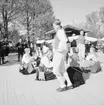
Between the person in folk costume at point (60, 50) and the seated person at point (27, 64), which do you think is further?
the seated person at point (27, 64)

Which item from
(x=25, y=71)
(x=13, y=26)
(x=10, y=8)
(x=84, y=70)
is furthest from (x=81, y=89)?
(x=13, y=26)

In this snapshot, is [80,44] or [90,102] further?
[80,44]

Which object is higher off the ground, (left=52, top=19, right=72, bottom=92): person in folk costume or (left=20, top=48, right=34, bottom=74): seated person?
(left=52, top=19, right=72, bottom=92): person in folk costume

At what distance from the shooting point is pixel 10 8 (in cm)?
2303

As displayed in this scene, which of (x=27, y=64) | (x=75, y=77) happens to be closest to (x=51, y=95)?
(x=75, y=77)

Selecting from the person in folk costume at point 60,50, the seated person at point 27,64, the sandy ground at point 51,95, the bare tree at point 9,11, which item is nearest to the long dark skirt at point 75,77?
the sandy ground at point 51,95

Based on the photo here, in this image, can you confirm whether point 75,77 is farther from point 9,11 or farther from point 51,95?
point 9,11

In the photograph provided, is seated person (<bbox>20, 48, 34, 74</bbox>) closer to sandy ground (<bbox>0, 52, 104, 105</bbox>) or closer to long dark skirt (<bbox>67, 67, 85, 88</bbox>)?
sandy ground (<bbox>0, 52, 104, 105</bbox>)

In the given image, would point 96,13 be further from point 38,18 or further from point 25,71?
point 25,71

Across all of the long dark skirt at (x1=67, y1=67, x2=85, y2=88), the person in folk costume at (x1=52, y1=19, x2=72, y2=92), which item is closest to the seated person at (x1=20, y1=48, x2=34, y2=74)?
the long dark skirt at (x1=67, y1=67, x2=85, y2=88)

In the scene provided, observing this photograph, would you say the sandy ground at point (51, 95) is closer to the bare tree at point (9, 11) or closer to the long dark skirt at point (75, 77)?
the long dark skirt at point (75, 77)

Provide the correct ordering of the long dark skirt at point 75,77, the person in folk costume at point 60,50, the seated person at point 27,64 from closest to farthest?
1. the person in folk costume at point 60,50
2. the long dark skirt at point 75,77
3. the seated person at point 27,64

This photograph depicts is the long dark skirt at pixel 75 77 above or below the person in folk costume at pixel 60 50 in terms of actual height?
below

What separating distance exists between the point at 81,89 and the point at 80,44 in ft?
17.1
